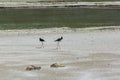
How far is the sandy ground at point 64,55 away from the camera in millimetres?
21797

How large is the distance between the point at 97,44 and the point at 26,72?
943cm

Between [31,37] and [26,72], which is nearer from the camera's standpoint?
[26,72]

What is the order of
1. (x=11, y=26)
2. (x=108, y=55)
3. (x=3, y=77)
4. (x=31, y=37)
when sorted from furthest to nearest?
1. (x=11, y=26)
2. (x=31, y=37)
3. (x=108, y=55)
4. (x=3, y=77)

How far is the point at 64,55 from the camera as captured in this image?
2686 centimetres

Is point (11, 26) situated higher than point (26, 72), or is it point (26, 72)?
point (11, 26)

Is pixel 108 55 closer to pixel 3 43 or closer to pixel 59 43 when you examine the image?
pixel 59 43

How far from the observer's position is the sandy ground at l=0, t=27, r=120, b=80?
2180cm

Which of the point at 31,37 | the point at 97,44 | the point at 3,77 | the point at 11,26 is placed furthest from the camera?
the point at 11,26

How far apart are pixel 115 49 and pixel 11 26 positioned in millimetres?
17578

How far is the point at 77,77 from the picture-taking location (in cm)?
2128

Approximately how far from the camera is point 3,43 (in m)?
31.6

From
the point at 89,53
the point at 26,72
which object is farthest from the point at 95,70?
the point at 89,53

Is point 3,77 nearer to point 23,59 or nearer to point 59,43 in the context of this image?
point 23,59

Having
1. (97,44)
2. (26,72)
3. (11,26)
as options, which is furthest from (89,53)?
(11,26)
